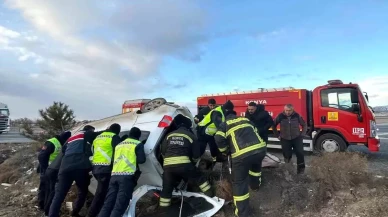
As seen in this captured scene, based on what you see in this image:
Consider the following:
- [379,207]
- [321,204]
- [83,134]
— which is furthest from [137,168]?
[379,207]

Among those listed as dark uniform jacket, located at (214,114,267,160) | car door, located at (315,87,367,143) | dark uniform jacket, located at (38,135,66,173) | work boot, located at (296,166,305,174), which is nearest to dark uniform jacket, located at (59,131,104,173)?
dark uniform jacket, located at (38,135,66,173)

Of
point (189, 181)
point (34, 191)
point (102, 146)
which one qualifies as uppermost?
point (102, 146)

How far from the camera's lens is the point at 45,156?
247 inches

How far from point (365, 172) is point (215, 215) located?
8.90ft

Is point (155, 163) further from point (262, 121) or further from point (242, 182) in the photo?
point (262, 121)

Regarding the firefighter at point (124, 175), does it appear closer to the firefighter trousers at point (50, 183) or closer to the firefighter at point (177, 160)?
the firefighter at point (177, 160)

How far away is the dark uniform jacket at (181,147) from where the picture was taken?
16.5ft

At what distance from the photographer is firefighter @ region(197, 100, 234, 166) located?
19.6 ft

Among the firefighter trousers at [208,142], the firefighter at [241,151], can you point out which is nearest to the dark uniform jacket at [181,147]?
the firefighter at [241,151]

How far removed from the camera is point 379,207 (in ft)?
14.5

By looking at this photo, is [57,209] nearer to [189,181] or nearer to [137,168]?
[137,168]

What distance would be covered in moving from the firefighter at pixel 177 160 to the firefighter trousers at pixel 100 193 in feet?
3.36

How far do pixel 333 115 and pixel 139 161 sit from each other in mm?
6552

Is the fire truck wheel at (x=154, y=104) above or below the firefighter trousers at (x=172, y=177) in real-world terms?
above
